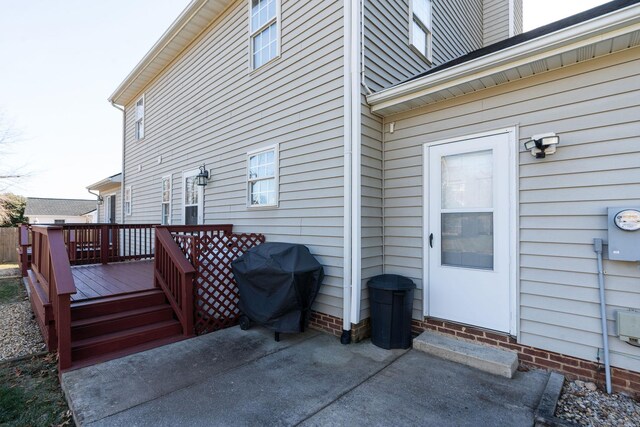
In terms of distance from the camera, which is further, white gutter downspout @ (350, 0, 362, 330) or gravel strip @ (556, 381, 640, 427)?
white gutter downspout @ (350, 0, 362, 330)

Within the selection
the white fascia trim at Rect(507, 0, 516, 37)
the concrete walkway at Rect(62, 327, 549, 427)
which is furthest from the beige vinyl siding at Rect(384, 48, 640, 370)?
the white fascia trim at Rect(507, 0, 516, 37)

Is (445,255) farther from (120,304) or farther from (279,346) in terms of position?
(120,304)

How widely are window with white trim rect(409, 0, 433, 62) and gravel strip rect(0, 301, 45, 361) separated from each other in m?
6.87

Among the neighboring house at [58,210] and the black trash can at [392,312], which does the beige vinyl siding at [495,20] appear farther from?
the neighboring house at [58,210]

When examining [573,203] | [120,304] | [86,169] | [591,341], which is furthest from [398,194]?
[86,169]

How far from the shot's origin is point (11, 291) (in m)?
7.17

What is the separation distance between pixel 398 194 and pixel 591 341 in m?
2.40

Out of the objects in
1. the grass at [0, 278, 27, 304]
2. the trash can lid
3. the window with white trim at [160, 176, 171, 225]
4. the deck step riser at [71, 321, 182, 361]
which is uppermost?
the window with white trim at [160, 176, 171, 225]

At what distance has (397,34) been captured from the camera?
4.70 metres

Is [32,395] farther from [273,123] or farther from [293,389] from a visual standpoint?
[273,123]

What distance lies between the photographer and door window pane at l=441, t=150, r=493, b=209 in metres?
3.46

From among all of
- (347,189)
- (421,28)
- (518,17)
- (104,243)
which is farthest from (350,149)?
(518,17)

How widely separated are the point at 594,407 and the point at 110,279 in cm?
635

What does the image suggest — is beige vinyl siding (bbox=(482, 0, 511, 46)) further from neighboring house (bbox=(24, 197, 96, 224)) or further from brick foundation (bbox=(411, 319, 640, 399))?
neighboring house (bbox=(24, 197, 96, 224))
